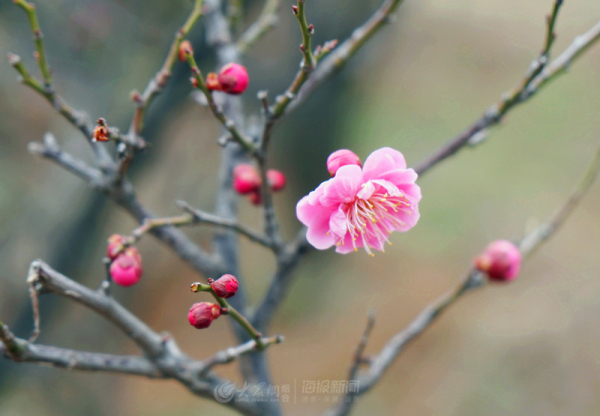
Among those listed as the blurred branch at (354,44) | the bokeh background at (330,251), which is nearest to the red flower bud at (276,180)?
the blurred branch at (354,44)

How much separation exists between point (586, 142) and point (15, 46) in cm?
327

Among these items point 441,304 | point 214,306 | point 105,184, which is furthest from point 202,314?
point 441,304

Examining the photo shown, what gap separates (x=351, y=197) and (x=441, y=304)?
0.42 m

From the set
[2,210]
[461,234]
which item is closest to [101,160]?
[2,210]

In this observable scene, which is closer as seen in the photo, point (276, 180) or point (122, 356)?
point (122, 356)

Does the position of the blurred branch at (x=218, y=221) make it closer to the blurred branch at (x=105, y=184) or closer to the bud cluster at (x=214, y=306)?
the blurred branch at (x=105, y=184)

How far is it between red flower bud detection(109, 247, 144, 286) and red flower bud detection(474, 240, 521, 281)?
0.63 m

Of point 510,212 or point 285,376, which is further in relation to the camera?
point 510,212

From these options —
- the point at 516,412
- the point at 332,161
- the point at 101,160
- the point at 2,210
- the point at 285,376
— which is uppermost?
the point at 2,210

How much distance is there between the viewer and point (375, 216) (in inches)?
26.4

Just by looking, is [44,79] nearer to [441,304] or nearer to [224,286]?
[224,286]

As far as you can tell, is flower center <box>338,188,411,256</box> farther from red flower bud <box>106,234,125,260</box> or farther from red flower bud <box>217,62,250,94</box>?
red flower bud <box>106,234,125,260</box>

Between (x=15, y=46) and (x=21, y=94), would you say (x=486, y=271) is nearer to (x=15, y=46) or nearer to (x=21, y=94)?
(x=15, y=46)

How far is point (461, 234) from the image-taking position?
303 cm
